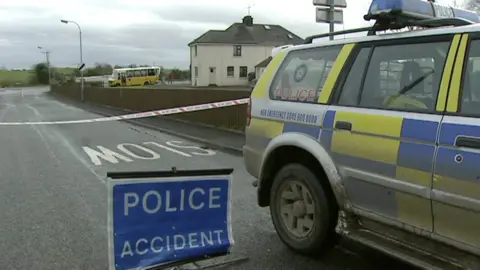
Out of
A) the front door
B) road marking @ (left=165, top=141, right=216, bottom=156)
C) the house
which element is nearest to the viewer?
road marking @ (left=165, top=141, right=216, bottom=156)

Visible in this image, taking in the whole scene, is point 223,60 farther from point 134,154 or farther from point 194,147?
point 134,154

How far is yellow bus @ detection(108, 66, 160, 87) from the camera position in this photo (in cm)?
7275

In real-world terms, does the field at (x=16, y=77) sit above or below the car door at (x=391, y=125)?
above

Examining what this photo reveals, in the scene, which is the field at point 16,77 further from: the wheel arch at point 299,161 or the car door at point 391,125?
the car door at point 391,125

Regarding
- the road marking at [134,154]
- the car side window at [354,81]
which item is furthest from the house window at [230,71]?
the car side window at [354,81]

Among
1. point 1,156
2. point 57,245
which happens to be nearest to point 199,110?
point 1,156

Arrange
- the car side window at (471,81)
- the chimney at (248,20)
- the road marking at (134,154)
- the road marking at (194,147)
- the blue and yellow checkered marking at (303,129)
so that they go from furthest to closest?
the chimney at (248,20), the road marking at (194,147), the road marking at (134,154), the blue and yellow checkered marking at (303,129), the car side window at (471,81)

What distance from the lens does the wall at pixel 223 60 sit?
61719mm

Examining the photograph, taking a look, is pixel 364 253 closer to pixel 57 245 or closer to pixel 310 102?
pixel 310 102

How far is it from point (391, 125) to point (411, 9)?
103cm

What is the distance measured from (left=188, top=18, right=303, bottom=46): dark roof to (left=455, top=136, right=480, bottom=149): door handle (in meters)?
59.9

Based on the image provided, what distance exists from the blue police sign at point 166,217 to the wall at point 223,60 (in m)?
57.5

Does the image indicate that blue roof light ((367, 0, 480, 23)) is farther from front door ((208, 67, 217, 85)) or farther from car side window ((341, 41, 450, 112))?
front door ((208, 67, 217, 85))

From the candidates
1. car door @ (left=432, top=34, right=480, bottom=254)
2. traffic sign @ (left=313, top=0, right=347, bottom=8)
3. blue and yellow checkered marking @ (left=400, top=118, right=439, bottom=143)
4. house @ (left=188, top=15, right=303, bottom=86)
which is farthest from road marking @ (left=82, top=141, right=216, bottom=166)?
house @ (left=188, top=15, right=303, bottom=86)
